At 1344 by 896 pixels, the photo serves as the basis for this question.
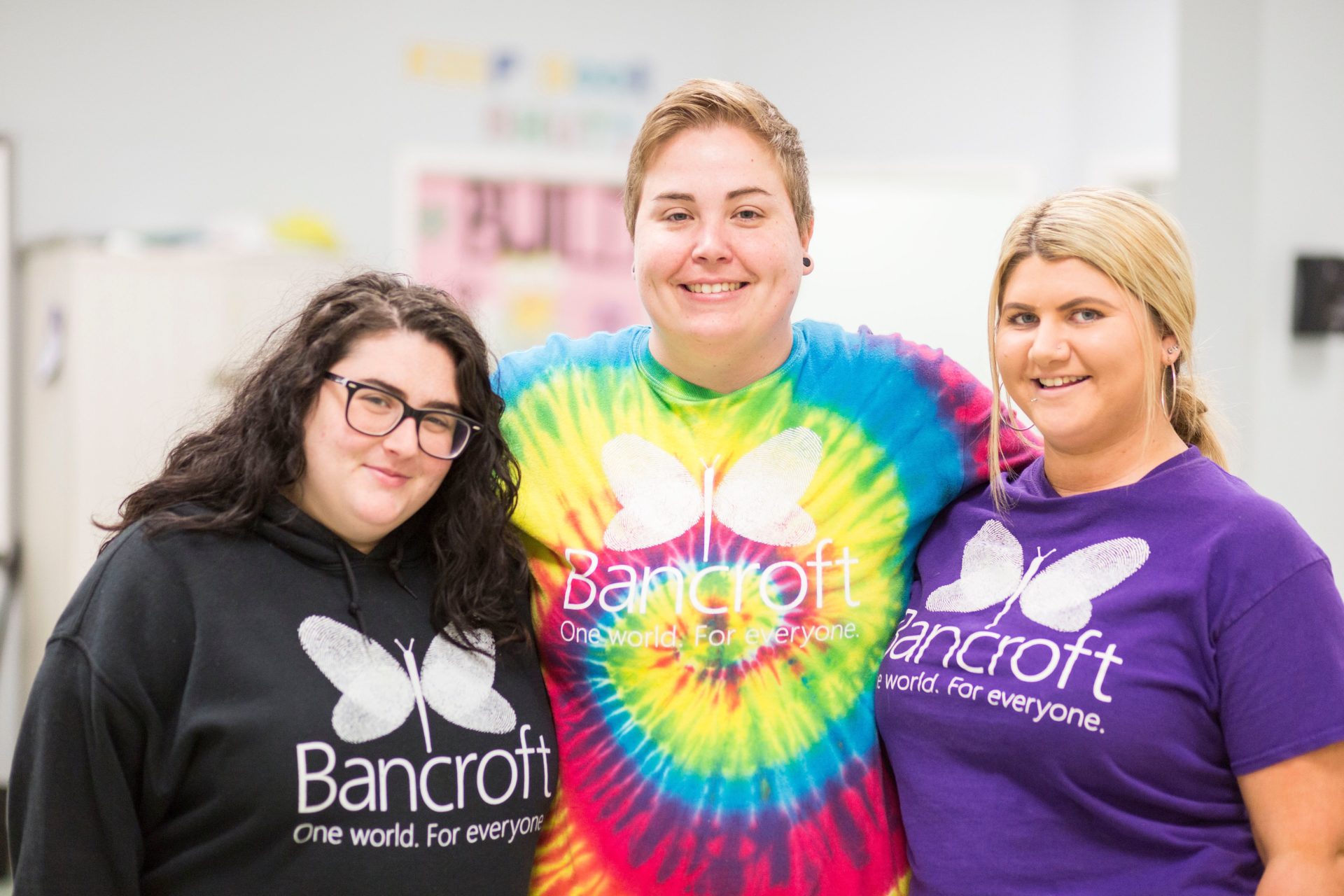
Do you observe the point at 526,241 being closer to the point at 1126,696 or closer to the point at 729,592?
the point at 729,592

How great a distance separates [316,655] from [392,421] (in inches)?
12.5

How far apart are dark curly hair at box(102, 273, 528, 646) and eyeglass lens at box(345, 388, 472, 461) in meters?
0.06

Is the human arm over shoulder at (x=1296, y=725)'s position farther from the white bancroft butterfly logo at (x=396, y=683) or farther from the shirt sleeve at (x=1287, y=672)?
the white bancroft butterfly logo at (x=396, y=683)

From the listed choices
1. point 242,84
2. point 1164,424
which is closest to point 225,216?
point 242,84

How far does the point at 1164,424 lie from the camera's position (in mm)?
1606

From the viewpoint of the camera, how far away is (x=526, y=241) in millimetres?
4973

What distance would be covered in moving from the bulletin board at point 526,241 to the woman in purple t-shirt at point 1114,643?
133 inches

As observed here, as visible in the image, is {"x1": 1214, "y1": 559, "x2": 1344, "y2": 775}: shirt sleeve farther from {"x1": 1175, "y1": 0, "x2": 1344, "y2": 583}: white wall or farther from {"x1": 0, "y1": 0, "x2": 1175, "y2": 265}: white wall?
{"x1": 0, "y1": 0, "x2": 1175, "y2": 265}: white wall

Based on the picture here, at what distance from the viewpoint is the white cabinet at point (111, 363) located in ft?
12.0

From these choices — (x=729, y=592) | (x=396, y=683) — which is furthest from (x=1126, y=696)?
(x=396, y=683)

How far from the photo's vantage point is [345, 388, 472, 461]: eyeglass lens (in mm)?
1545

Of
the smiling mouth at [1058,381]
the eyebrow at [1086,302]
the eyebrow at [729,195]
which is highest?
the eyebrow at [729,195]

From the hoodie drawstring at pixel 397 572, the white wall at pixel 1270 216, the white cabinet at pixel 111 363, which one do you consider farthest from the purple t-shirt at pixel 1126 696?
the white cabinet at pixel 111 363

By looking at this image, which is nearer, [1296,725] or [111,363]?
[1296,725]
